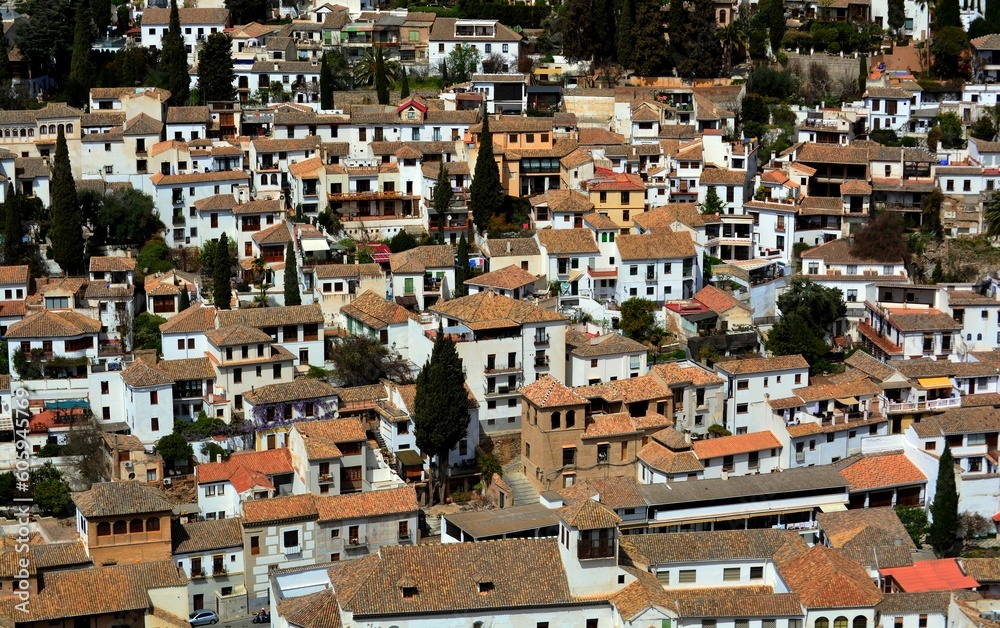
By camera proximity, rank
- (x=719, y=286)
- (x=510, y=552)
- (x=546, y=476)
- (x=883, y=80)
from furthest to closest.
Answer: (x=883, y=80)
(x=719, y=286)
(x=546, y=476)
(x=510, y=552)

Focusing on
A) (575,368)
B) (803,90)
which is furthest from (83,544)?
(803,90)

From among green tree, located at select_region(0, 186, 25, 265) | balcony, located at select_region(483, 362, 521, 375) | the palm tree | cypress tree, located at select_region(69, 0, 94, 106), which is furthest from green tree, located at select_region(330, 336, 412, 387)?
the palm tree

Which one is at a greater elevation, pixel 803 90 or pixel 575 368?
pixel 803 90

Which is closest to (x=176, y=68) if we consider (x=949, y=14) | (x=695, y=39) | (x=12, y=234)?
(x=12, y=234)

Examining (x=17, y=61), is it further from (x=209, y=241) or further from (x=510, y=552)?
(x=510, y=552)

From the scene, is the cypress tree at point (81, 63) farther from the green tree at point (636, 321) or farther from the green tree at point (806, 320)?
the green tree at point (806, 320)

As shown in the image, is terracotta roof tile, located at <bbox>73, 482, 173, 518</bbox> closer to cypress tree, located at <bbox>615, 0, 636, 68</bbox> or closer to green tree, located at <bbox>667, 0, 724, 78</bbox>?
cypress tree, located at <bbox>615, 0, 636, 68</bbox>

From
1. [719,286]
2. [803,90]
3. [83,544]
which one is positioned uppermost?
[803,90]
